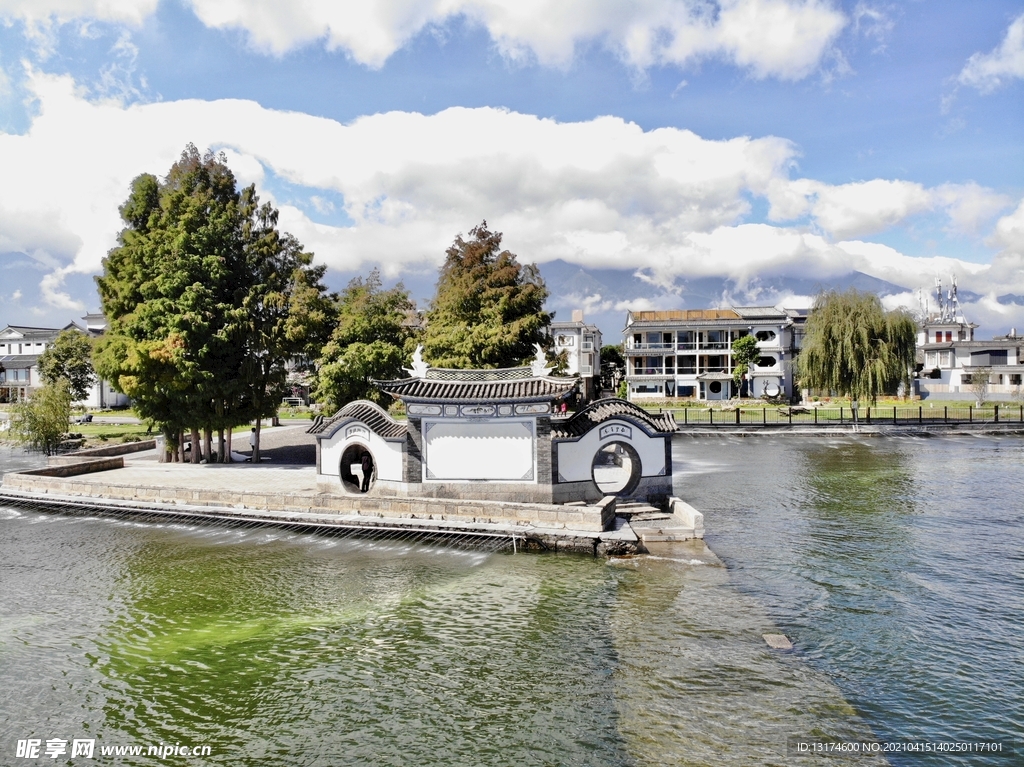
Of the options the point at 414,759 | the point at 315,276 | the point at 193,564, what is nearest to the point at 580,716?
the point at 414,759

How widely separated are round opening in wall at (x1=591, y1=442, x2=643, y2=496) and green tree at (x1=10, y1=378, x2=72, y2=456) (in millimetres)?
32434

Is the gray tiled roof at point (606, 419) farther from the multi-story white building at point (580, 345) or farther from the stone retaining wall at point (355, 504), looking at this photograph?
the multi-story white building at point (580, 345)

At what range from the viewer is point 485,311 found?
117ft

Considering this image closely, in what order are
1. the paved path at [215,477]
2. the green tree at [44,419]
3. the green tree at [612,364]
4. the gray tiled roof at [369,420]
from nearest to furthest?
1. the gray tiled roof at [369,420]
2. the paved path at [215,477]
3. the green tree at [44,419]
4. the green tree at [612,364]

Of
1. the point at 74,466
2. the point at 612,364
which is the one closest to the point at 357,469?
the point at 74,466

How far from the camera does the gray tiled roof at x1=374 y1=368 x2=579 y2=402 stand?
22.8m

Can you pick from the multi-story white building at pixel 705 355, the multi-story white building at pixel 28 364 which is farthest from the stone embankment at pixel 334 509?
the multi-story white building at pixel 705 355

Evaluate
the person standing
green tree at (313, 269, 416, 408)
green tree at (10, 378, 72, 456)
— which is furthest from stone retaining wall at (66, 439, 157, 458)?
the person standing

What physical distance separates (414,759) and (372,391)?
25047 mm

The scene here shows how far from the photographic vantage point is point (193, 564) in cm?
1936

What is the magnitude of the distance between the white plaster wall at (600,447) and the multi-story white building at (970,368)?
61.0 metres

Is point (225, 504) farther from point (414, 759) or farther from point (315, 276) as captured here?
point (414, 759)

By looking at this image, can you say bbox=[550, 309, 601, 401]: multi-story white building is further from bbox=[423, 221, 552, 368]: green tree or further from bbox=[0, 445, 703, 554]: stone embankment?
bbox=[0, 445, 703, 554]: stone embankment

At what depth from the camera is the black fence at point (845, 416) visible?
54.8m
